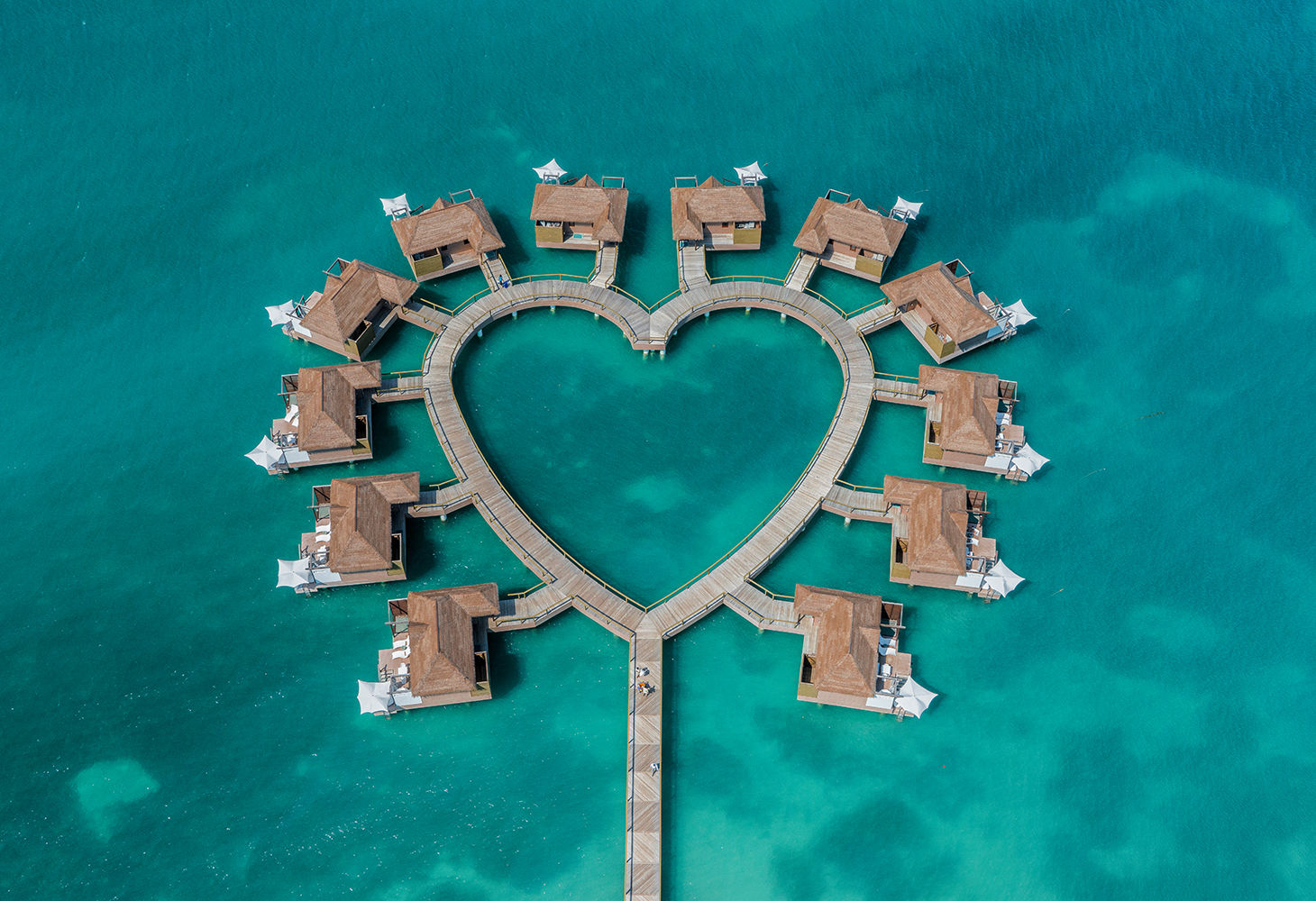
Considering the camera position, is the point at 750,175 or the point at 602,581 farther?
the point at 750,175

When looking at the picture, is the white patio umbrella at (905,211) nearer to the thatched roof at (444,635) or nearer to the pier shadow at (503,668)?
the thatched roof at (444,635)

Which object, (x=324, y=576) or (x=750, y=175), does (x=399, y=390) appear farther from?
(x=750, y=175)

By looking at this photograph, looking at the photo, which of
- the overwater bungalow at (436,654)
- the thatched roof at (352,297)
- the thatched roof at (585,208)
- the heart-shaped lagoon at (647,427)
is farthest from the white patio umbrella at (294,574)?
the thatched roof at (585,208)

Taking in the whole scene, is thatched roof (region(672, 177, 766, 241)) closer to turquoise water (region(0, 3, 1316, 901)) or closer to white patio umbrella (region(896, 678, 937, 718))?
turquoise water (region(0, 3, 1316, 901))

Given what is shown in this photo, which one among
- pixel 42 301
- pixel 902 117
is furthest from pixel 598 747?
pixel 902 117

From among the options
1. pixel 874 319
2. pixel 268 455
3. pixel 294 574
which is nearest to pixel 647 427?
pixel 874 319

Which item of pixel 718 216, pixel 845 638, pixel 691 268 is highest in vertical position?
pixel 718 216
